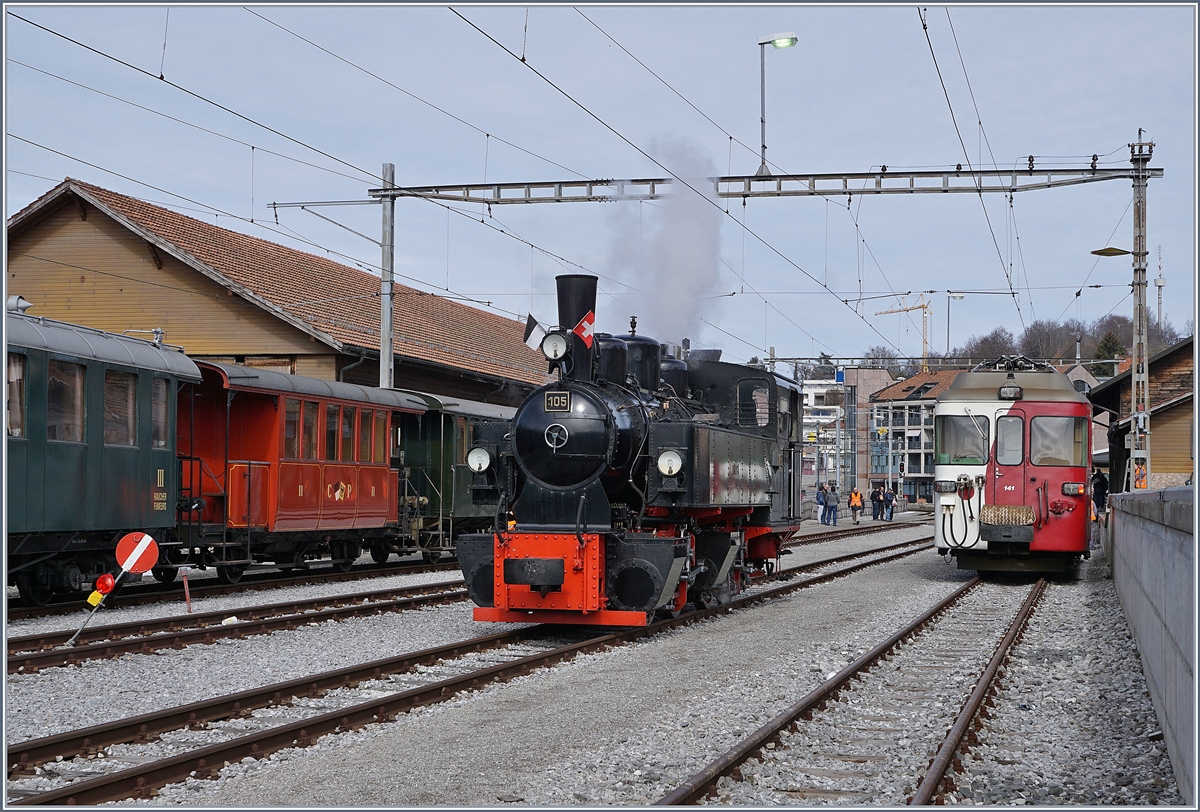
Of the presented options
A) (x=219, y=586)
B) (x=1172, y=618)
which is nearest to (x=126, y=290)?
(x=219, y=586)

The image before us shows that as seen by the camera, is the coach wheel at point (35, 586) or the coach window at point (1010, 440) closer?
the coach wheel at point (35, 586)

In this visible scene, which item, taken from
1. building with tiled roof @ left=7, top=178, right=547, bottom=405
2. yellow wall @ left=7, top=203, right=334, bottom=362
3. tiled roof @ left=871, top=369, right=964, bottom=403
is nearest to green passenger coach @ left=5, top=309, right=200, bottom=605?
building with tiled roof @ left=7, top=178, right=547, bottom=405

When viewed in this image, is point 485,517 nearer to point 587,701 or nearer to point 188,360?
point 188,360

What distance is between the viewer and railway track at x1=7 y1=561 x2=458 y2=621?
1265 cm

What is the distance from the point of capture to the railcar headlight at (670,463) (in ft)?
36.2

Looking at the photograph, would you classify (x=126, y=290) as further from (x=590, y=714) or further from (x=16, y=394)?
(x=590, y=714)

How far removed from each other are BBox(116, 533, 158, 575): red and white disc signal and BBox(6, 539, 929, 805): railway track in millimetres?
3559

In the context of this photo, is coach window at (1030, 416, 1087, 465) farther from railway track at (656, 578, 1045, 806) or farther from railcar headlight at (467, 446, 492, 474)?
railcar headlight at (467, 446, 492, 474)

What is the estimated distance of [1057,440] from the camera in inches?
692

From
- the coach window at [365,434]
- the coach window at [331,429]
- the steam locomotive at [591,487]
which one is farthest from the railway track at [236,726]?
the coach window at [365,434]

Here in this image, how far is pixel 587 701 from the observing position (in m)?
8.13

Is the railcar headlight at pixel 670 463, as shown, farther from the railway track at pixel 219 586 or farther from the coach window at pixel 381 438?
the coach window at pixel 381 438

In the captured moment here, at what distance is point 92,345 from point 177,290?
46.2 feet

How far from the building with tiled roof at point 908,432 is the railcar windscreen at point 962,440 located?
72380mm
